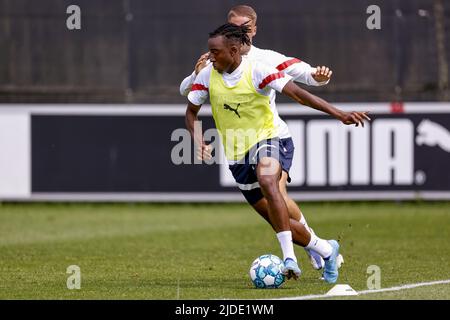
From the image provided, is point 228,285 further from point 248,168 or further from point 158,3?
point 158,3

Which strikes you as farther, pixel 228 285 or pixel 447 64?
pixel 447 64

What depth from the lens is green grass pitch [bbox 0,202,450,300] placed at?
10.4 m

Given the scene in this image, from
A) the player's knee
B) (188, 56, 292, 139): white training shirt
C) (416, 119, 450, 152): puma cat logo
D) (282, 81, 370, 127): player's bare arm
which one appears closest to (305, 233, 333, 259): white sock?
the player's knee

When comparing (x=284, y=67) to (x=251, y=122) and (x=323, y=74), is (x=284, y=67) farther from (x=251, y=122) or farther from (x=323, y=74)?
(x=251, y=122)

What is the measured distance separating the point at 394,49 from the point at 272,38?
211 cm

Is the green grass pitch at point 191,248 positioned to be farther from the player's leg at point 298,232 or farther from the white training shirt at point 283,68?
the white training shirt at point 283,68

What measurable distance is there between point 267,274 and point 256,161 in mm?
1085

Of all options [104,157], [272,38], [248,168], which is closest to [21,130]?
[104,157]

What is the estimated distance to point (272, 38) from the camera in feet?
64.8

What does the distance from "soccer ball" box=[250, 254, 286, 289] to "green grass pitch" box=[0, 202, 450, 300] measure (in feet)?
0.32

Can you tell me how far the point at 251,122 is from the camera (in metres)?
10.6

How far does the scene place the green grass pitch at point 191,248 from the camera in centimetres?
1038

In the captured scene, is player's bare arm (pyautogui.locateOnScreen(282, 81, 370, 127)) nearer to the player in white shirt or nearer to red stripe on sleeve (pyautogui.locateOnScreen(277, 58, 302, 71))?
the player in white shirt

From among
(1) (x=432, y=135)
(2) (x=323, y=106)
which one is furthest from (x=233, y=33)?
(1) (x=432, y=135)
